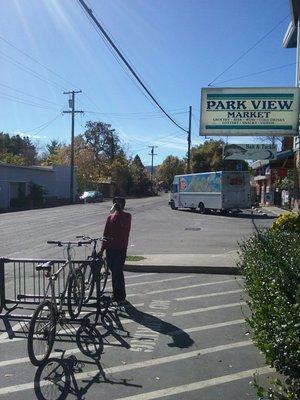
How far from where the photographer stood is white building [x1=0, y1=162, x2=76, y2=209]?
157 feet

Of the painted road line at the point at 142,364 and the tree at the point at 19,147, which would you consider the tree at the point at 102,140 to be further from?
the painted road line at the point at 142,364

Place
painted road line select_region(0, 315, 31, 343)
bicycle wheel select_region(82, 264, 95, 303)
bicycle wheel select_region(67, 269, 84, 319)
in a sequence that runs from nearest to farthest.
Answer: painted road line select_region(0, 315, 31, 343) → bicycle wheel select_region(67, 269, 84, 319) → bicycle wheel select_region(82, 264, 95, 303)

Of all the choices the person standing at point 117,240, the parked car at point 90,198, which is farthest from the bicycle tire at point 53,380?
the parked car at point 90,198

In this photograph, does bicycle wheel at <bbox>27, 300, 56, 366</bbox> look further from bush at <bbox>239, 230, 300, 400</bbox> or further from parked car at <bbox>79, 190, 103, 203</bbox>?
parked car at <bbox>79, 190, 103, 203</bbox>

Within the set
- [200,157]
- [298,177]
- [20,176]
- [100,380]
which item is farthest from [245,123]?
[200,157]

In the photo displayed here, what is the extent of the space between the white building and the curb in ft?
122

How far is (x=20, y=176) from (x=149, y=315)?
150 ft

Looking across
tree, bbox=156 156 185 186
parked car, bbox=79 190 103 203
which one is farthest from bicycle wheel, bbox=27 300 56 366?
tree, bbox=156 156 185 186

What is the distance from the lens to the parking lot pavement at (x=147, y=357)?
489cm

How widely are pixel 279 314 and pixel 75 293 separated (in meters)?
3.77

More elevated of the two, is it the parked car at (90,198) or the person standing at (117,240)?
the person standing at (117,240)

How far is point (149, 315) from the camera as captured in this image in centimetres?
769

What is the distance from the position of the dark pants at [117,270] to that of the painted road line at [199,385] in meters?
3.35

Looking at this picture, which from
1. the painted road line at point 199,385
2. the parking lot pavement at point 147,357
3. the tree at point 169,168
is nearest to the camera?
the painted road line at point 199,385
